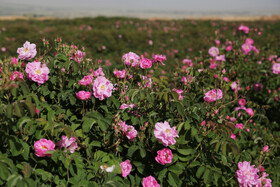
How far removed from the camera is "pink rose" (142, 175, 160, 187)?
157 centimetres

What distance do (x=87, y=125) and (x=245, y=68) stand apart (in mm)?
2979

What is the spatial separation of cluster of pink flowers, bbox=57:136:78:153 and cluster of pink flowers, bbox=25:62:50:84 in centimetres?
44

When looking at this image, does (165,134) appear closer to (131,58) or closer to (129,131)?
(129,131)

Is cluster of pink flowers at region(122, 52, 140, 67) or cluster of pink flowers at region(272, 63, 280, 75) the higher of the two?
cluster of pink flowers at region(122, 52, 140, 67)

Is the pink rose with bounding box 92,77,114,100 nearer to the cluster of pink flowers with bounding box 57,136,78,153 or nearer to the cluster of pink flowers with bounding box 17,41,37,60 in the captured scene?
the cluster of pink flowers with bounding box 57,136,78,153

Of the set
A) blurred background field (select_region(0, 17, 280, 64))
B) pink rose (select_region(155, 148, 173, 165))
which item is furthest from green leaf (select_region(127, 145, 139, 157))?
blurred background field (select_region(0, 17, 280, 64))

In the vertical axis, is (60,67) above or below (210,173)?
above

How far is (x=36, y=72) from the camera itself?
5.43 feet

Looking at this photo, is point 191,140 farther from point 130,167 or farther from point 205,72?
point 205,72

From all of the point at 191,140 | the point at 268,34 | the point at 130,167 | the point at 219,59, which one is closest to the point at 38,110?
the point at 130,167

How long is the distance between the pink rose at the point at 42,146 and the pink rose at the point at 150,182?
0.61 metres

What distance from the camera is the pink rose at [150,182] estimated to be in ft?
5.16

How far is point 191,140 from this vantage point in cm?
179

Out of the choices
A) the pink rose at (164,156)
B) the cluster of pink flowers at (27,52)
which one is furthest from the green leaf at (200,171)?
the cluster of pink flowers at (27,52)
